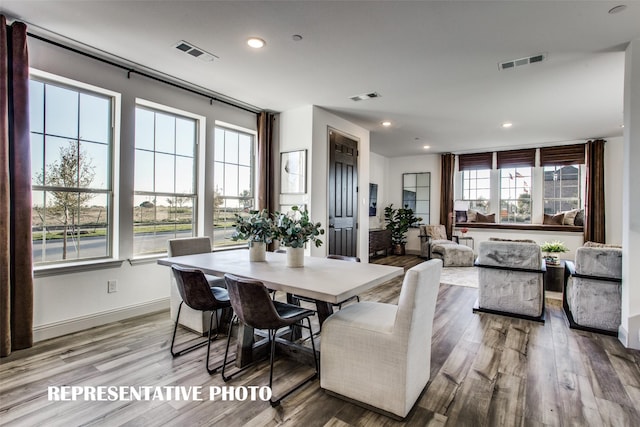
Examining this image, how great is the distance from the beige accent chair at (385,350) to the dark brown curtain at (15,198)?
263 centimetres

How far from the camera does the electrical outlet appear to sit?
3344mm

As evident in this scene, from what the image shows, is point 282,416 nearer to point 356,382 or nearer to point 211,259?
point 356,382

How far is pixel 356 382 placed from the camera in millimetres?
1936

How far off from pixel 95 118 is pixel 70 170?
Answer: 0.61 meters

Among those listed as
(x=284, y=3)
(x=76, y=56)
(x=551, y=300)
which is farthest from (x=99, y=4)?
(x=551, y=300)

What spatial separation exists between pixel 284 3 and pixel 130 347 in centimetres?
307

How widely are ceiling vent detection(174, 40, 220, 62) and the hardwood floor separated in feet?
8.99

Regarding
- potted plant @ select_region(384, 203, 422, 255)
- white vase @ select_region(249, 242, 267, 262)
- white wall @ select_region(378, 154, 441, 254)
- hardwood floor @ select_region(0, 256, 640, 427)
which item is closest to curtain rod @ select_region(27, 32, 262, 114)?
white vase @ select_region(249, 242, 267, 262)

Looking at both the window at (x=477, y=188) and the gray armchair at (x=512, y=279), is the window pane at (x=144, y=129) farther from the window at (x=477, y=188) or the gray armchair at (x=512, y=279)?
the window at (x=477, y=188)

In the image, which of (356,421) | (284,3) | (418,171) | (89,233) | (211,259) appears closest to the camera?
(356,421)

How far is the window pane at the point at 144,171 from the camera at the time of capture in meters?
3.70

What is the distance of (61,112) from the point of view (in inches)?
123

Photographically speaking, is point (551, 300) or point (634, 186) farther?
point (551, 300)

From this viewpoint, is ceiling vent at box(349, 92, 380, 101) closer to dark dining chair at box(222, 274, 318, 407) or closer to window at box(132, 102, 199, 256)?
window at box(132, 102, 199, 256)
